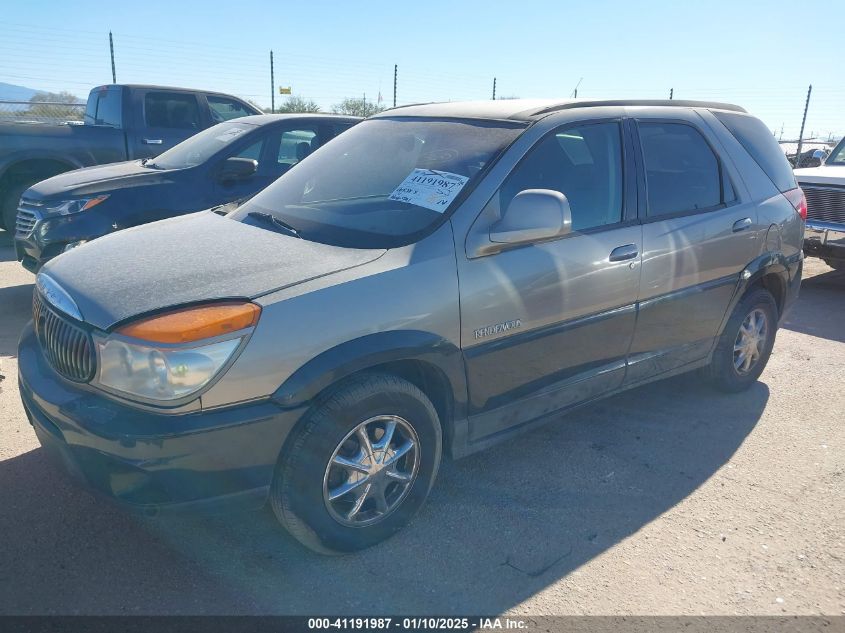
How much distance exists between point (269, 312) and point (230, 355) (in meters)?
0.21

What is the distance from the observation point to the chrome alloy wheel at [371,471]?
2727 millimetres

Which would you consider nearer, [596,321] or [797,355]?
[596,321]

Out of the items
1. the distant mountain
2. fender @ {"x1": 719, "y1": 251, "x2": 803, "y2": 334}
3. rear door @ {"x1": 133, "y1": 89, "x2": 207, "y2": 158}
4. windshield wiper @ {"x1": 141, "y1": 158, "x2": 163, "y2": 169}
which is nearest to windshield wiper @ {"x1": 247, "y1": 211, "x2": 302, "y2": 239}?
fender @ {"x1": 719, "y1": 251, "x2": 803, "y2": 334}

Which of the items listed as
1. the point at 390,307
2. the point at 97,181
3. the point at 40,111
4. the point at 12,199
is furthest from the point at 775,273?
the point at 40,111

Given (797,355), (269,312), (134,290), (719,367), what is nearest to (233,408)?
(269,312)

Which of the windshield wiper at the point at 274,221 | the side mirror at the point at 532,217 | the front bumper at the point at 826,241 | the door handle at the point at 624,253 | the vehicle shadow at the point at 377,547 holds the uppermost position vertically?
the side mirror at the point at 532,217

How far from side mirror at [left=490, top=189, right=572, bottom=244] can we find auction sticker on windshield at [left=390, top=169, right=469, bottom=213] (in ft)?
0.83

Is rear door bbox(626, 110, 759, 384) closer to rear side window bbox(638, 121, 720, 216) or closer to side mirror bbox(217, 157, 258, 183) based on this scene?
→ rear side window bbox(638, 121, 720, 216)

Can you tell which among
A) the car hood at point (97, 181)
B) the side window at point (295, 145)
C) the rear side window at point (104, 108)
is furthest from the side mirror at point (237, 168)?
the rear side window at point (104, 108)

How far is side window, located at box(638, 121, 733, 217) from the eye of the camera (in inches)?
149

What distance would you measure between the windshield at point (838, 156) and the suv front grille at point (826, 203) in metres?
1.23

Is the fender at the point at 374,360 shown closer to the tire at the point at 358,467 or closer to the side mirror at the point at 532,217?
the tire at the point at 358,467

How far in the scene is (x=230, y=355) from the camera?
2.37 metres

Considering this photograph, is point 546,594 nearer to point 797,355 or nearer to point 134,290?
point 134,290
